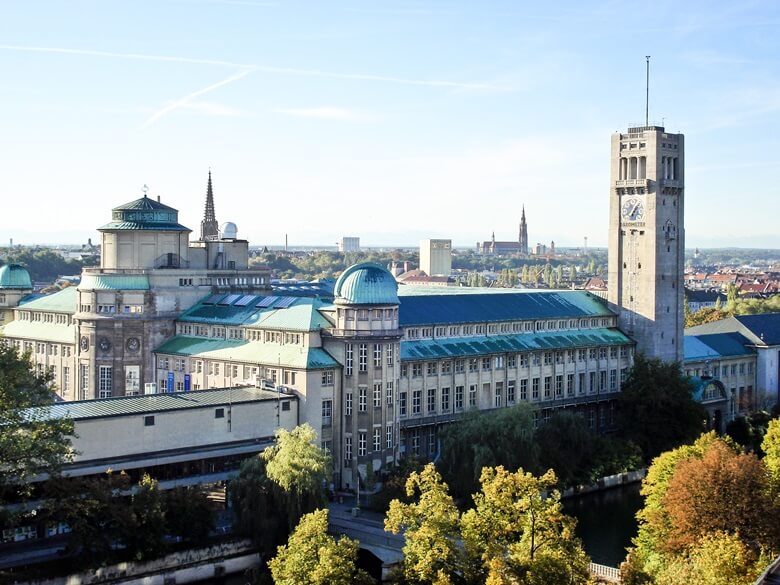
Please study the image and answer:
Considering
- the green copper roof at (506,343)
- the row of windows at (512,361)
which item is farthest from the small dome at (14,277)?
the row of windows at (512,361)

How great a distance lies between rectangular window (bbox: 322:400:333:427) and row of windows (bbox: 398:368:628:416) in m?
6.78

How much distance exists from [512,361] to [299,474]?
130 ft

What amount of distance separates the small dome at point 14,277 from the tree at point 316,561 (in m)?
72.6

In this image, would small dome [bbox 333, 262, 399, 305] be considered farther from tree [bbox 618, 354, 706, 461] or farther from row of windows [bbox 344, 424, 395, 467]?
tree [bbox 618, 354, 706, 461]

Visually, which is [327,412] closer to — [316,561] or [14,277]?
[316,561]

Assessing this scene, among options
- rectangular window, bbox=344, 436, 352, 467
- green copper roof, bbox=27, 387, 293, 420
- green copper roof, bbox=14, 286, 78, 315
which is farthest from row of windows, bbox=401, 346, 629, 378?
green copper roof, bbox=14, 286, 78, 315

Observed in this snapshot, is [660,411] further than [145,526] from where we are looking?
Yes

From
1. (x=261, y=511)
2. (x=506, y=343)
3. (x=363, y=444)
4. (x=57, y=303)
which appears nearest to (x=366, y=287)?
(x=363, y=444)

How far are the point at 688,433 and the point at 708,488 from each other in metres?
43.6

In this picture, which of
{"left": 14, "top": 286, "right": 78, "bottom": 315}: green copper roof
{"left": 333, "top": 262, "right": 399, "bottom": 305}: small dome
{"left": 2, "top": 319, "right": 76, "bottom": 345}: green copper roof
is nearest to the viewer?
{"left": 333, "top": 262, "right": 399, "bottom": 305}: small dome

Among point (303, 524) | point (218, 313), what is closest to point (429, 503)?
point (303, 524)

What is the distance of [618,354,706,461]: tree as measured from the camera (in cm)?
10844

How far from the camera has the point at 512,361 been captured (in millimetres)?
109188

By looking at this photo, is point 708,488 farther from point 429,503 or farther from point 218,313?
point 218,313
